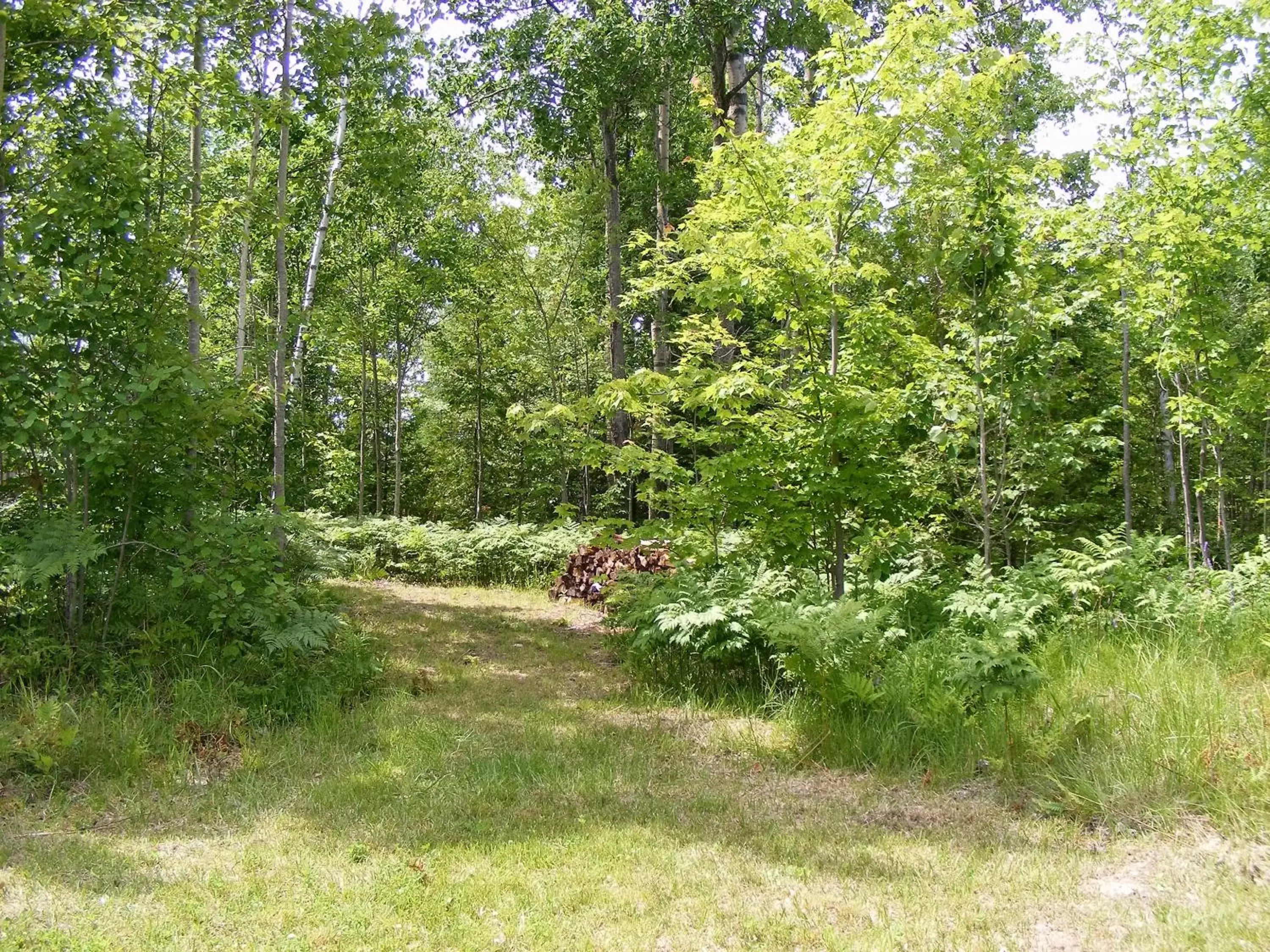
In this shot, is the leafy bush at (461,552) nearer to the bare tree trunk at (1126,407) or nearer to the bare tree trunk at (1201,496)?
the bare tree trunk at (1126,407)

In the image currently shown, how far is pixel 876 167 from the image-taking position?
22.4ft

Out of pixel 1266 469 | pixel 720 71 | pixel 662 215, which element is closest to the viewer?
pixel 720 71

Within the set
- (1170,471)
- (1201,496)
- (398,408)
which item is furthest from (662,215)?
(398,408)

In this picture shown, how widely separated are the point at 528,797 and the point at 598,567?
25.5 feet

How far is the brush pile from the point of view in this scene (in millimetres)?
10438

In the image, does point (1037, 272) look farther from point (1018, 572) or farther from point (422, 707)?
point (422, 707)

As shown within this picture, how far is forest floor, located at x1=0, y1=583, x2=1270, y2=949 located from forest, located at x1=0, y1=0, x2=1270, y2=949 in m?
0.04

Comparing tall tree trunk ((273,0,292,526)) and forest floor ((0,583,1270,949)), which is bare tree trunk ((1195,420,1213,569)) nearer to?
forest floor ((0,583,1270,949))

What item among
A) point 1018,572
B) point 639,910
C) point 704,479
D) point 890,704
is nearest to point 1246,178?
point 1018,572

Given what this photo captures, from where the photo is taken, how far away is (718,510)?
7.60 m

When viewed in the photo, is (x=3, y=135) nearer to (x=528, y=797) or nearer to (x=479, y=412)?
(x=528, y=797)

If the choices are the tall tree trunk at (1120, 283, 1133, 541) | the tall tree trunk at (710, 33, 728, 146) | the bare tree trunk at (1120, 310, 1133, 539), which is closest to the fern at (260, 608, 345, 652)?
the tall tree trunk at (1120, 283, 1133, 541)

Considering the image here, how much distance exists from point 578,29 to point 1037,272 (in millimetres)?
8704

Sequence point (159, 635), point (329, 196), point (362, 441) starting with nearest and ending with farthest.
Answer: point (159, 635)
point (329, 196)
point (362, 441)
